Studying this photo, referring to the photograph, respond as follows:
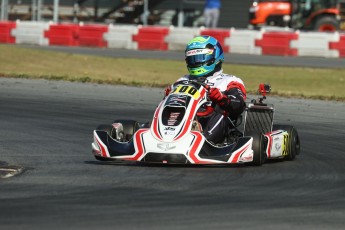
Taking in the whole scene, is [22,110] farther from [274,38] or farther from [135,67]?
[274,38]

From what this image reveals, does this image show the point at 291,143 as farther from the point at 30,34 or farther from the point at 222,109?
the point at 30,34

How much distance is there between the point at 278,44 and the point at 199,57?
57.4 ft

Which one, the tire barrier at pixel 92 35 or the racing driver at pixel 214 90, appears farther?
the tire barrier at pixel 92 35

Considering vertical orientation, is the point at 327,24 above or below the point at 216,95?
below

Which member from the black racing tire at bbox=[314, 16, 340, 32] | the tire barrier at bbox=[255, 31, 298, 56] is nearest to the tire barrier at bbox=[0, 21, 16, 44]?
the tire barrier at bbox=[255, 31, 298, 56]

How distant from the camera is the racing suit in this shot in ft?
29.0

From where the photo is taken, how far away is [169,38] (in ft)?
92.0

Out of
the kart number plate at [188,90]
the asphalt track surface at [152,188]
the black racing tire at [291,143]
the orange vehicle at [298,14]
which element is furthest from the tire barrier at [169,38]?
the kart number plate at [188,90]

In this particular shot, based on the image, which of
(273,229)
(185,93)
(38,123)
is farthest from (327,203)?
(38,123)

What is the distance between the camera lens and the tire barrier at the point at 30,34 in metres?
28.4

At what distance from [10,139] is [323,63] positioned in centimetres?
1443

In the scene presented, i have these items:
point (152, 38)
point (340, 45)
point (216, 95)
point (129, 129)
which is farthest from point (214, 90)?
point (152, 38)

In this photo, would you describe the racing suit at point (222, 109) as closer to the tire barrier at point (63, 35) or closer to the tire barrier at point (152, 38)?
the tire barrier at point (152, 38)

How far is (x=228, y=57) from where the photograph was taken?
25.1 metres
